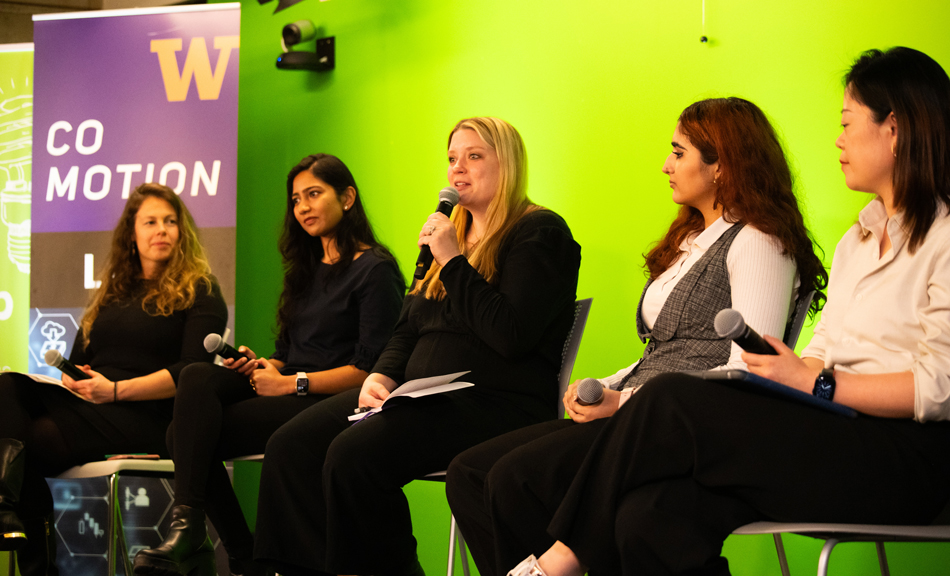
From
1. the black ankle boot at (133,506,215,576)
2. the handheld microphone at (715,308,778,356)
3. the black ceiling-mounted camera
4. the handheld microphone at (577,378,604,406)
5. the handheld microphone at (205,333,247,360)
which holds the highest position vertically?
the black ceiling-mounted camera

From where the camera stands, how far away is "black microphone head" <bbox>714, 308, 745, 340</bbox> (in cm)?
121

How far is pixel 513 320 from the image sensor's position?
1979 millimetres

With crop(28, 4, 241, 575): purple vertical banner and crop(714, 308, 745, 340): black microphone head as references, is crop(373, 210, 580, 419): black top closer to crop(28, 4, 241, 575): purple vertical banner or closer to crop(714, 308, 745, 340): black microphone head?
crop(714, 308, 745, 340): black microphone head

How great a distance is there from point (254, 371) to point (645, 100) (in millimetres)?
1486

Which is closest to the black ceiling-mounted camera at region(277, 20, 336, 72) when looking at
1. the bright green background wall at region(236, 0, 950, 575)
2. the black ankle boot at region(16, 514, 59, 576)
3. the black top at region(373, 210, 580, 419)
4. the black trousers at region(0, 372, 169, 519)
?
the bright green background wall at region(236, 0, 950, 575)

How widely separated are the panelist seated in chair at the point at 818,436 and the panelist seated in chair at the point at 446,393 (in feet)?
2.05

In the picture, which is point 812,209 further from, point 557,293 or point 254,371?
point 254,371

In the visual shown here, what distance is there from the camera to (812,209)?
2445mm

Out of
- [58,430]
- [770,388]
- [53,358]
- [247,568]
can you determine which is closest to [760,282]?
[770,388]

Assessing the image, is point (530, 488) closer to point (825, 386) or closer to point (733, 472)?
point (733, 472)

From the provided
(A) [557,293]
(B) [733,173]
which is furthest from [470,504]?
(B) [733,173]

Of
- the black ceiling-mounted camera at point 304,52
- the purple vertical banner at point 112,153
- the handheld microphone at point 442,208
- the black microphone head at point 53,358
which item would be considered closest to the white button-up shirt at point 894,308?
the handheld microphone at point 442,208

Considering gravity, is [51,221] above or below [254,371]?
above

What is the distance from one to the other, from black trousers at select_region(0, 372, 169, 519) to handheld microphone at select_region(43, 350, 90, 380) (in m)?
0.08
